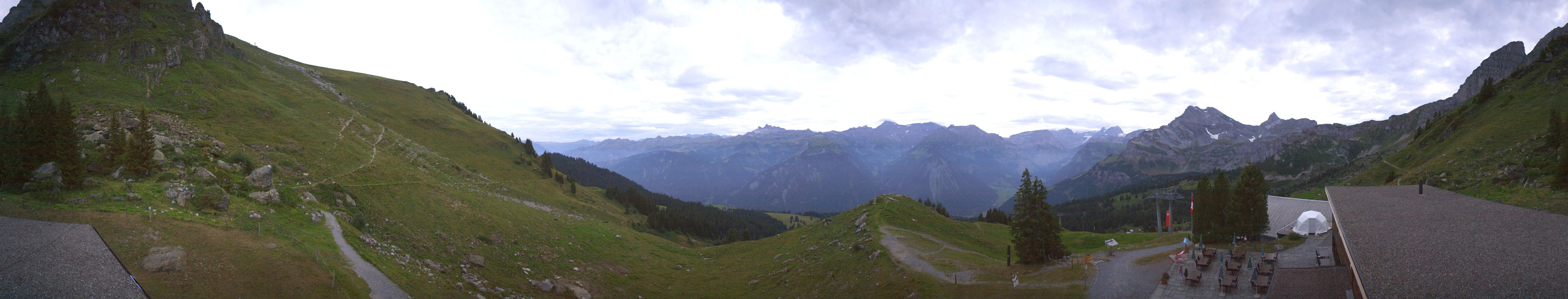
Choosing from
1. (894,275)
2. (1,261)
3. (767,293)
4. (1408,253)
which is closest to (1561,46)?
(1408,253)

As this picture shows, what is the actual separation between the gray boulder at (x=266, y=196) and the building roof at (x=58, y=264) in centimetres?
787

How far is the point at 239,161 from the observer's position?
30.3 m

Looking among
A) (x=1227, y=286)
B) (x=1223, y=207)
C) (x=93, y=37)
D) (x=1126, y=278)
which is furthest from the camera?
(x=93, y=37)

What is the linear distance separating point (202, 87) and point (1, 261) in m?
40.7

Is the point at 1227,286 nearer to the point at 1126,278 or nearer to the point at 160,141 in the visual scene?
the point at 1126,278

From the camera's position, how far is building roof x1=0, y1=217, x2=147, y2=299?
574 inches

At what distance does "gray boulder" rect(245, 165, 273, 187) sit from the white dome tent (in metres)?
76.9

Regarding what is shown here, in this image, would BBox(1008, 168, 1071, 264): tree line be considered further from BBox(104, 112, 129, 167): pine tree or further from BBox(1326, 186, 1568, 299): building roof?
BBox(104, 112, 129, 167): pine tree

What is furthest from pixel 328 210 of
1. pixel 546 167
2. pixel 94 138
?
pixel 546 167

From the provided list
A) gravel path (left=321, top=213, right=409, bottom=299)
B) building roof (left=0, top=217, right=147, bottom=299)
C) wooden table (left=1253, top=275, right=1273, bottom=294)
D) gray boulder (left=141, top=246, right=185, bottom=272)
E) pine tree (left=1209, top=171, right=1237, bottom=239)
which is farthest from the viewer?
pine tree (left=1209, top=171, right=1237, bottom=239)

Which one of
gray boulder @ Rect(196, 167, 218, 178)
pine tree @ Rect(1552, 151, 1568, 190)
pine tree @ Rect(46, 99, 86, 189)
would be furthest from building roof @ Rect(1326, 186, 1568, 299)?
gray boulder @ Rect(196, 167, 218, 178)

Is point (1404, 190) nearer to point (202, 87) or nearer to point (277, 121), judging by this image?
point (277, 121)

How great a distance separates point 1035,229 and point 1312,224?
1158 inches

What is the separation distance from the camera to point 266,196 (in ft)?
86.7
